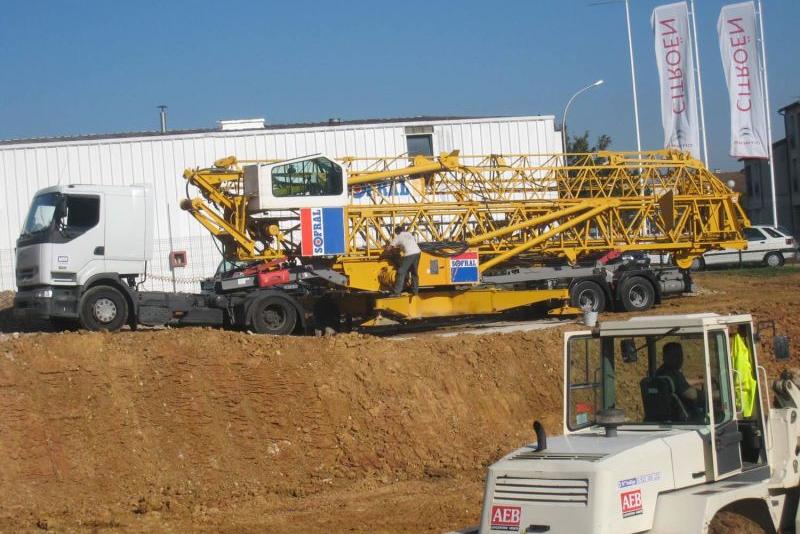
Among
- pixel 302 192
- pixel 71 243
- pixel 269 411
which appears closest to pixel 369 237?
pixel 302 192

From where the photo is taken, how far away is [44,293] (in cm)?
1998

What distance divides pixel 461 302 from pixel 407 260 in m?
1.81

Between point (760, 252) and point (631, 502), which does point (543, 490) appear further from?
point (760, 252)

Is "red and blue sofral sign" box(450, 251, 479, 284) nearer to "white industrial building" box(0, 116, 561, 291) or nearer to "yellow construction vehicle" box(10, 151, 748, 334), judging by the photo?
"yellow construction vehicle" box(10, 151, 748, 334)

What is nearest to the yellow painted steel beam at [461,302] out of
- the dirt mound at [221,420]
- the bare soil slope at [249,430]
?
the bare soil slope at [249,430]

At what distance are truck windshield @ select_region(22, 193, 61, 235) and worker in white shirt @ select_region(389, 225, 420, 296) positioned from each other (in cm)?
693

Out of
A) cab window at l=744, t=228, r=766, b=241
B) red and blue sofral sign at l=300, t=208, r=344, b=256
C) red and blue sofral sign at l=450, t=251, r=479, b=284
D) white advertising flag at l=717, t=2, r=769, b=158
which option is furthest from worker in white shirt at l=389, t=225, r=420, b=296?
white advertising flag at l=717, t=2, r=769, b=158

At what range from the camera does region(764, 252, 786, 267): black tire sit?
37250 mm

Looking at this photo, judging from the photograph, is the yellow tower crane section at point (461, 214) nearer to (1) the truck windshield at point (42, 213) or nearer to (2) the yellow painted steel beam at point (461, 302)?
(2) the yellow painted steel beam at point (461, 302)

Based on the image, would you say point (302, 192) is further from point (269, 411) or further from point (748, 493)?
point (748, 493)

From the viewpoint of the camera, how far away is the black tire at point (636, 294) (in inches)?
972

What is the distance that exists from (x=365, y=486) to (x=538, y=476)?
7755mm

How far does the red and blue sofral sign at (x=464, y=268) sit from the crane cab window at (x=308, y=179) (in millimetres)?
2953

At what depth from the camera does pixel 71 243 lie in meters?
20.2
